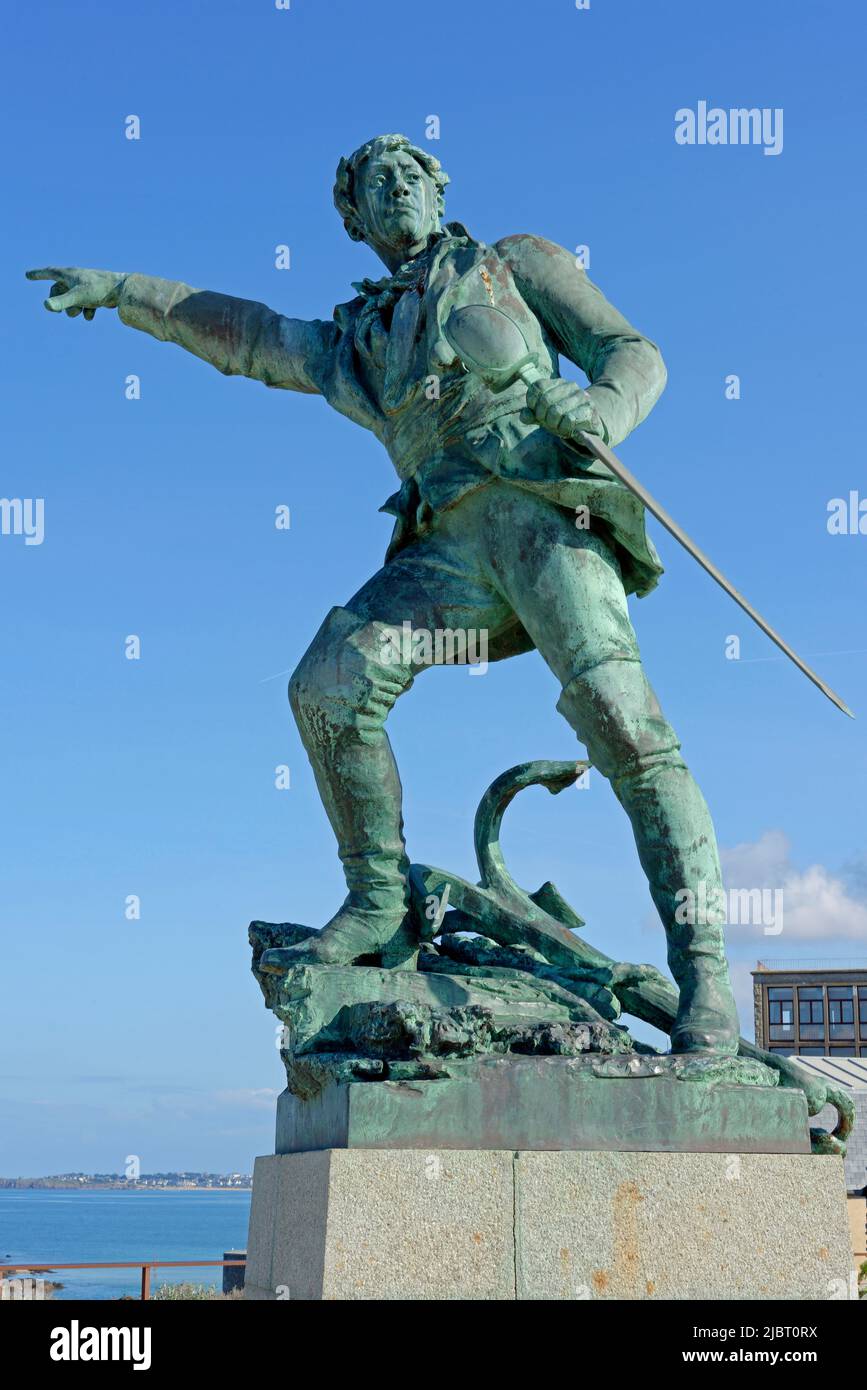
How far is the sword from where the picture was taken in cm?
509

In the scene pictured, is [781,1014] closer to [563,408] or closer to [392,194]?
[392,194]

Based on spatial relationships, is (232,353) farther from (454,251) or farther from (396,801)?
(396,801)

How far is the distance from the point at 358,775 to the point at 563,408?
1417mm

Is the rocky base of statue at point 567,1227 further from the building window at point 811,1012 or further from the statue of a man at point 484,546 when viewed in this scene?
the building window at point 811,1012

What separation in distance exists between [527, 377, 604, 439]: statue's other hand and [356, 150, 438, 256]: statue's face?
1.18m

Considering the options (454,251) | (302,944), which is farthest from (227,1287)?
(454,251)

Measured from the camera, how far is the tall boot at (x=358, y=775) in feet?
17.6

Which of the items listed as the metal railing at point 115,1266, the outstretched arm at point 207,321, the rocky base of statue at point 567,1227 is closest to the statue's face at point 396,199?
the outstretched arm at point 207,321

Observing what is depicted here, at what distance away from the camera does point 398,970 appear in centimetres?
523

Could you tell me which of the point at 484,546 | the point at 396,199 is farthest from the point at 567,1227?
the point at 396,199

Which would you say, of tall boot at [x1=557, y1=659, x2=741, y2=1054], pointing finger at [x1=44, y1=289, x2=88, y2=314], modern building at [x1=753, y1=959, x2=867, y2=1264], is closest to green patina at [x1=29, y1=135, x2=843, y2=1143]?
tall boot at [x1=557, y1=659, x2=741, y2=1054]

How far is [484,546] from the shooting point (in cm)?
553

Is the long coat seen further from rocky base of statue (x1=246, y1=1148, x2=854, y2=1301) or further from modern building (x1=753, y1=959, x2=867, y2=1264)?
modern building (x1=753, y1=959, x2=867, y2=1264)
